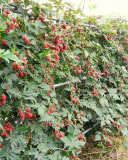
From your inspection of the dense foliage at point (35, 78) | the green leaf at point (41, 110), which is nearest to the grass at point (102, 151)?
the dense foliage at point (35, 78)

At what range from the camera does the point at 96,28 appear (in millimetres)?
2041

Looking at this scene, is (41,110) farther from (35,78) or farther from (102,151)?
(102,151)

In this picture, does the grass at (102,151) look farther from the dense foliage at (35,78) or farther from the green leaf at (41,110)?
the green leaf at (41,110)

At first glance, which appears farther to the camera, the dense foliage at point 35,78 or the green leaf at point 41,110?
the green leaf at point 41,110

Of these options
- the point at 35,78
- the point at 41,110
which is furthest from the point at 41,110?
the point at 35,78

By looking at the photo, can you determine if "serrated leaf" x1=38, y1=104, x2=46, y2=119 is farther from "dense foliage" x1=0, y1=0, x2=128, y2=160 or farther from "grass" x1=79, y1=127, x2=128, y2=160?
"grass" x1=79, y1=127, x2=128, y2=160

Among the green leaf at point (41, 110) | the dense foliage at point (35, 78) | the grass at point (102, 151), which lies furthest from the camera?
the grass at point (102, 151)

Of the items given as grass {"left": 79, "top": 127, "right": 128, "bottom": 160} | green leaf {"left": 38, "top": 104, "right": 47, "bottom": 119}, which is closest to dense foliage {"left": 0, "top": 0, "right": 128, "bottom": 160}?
green leaf {"left": 38, "top": 104, "right": 47, "bottom": 119}

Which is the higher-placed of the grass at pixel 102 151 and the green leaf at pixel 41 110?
the green leaf at pixel 41 110

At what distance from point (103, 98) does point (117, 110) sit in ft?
1.91

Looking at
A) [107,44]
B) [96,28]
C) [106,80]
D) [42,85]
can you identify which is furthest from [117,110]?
[42,85]

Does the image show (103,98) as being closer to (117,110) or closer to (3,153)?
(117,110)

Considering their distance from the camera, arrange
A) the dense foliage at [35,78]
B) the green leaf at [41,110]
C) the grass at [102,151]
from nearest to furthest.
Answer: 1. the dense foliage at [35,78]
2. the green leaf at [41,110]
3. the grass at [102,151]

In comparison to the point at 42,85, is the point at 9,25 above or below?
above
